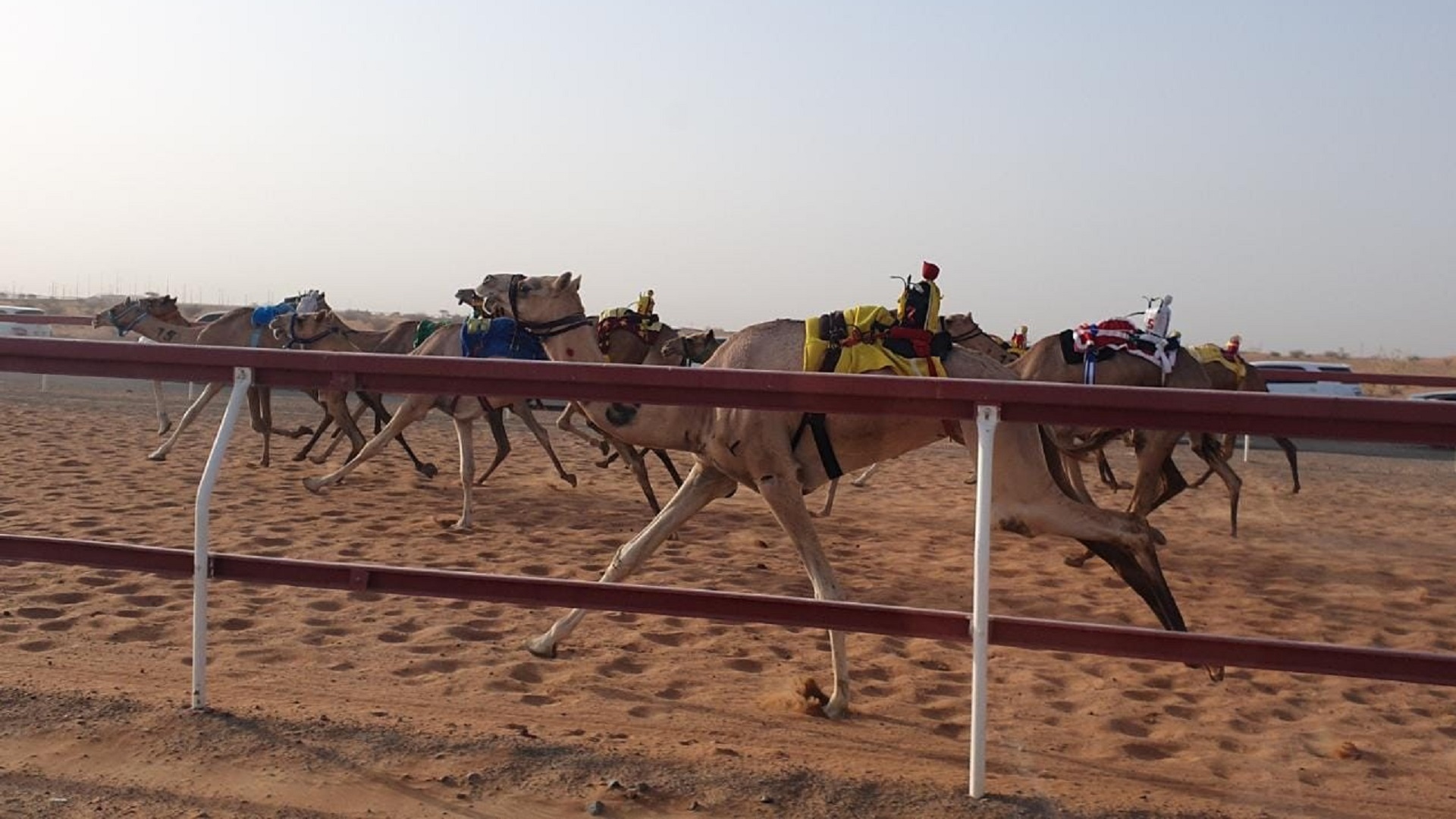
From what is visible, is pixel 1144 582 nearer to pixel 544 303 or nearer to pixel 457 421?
pixel 544 303

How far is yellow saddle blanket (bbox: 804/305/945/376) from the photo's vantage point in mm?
5598

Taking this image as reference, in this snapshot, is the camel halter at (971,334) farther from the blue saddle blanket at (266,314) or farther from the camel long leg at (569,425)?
the blue saddle blanket at (266,314)

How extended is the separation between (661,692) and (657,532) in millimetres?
687

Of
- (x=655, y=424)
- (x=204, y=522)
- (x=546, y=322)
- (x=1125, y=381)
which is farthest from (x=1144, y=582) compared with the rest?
(x=1125, y=381)

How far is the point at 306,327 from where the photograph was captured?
45.5 feet

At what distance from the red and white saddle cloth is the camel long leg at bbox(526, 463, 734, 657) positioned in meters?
4.96

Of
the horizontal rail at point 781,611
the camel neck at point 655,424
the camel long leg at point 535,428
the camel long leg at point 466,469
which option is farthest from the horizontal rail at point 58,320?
the horizontal rail at point 781,611

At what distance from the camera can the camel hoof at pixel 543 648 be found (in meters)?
5.79

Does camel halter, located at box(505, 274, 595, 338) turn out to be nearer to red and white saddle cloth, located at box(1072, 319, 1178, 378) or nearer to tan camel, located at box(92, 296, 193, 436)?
red and white saddle cloth, located at box(1072, 319, 1178, 378)

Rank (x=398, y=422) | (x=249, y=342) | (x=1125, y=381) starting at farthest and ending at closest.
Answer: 1. (x=249, y=342)
2. (x=398, y=422)
3. (x=1125, y=381)

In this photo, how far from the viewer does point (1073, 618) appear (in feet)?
25.1

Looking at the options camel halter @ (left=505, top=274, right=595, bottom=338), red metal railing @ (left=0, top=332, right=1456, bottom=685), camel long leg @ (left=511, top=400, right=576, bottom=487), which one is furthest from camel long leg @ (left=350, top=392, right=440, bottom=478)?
red metal railing @ (left=0, top=332, right=1456, bottom=685)

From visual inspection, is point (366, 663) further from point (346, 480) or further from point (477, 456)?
point (477, 456)

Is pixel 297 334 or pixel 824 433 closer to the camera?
pixel 824 433
